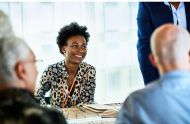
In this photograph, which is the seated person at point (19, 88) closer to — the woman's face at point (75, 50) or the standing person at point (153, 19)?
the standing person at point (153, 19)

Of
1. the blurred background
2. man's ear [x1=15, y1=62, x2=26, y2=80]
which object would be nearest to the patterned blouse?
the blurred background

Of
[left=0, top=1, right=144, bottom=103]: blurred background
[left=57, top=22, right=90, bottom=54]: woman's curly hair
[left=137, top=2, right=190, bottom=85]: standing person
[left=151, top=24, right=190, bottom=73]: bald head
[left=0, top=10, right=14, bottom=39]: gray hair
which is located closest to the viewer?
[left=151, top=24, right=190, bottom=73]: bald head

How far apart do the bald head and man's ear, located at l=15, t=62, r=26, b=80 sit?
581 millimetres

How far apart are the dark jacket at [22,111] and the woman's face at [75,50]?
181 centimetres

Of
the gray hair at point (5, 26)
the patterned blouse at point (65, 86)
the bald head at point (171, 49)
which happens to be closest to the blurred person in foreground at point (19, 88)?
the gray hair at point (5, 26)

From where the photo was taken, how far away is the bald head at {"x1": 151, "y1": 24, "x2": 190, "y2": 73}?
148 centimetres


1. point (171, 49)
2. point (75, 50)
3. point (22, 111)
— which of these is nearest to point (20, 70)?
point (22, 111)

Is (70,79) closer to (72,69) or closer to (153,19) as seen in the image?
(72,69)

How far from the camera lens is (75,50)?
308 cm

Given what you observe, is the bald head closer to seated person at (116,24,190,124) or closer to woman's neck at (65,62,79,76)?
seated person at (116,24,190,124)

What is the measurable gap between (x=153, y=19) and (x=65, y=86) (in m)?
1.06

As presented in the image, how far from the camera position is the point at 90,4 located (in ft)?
12.8

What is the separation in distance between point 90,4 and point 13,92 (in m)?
2.79

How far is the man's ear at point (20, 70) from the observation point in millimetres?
1321
